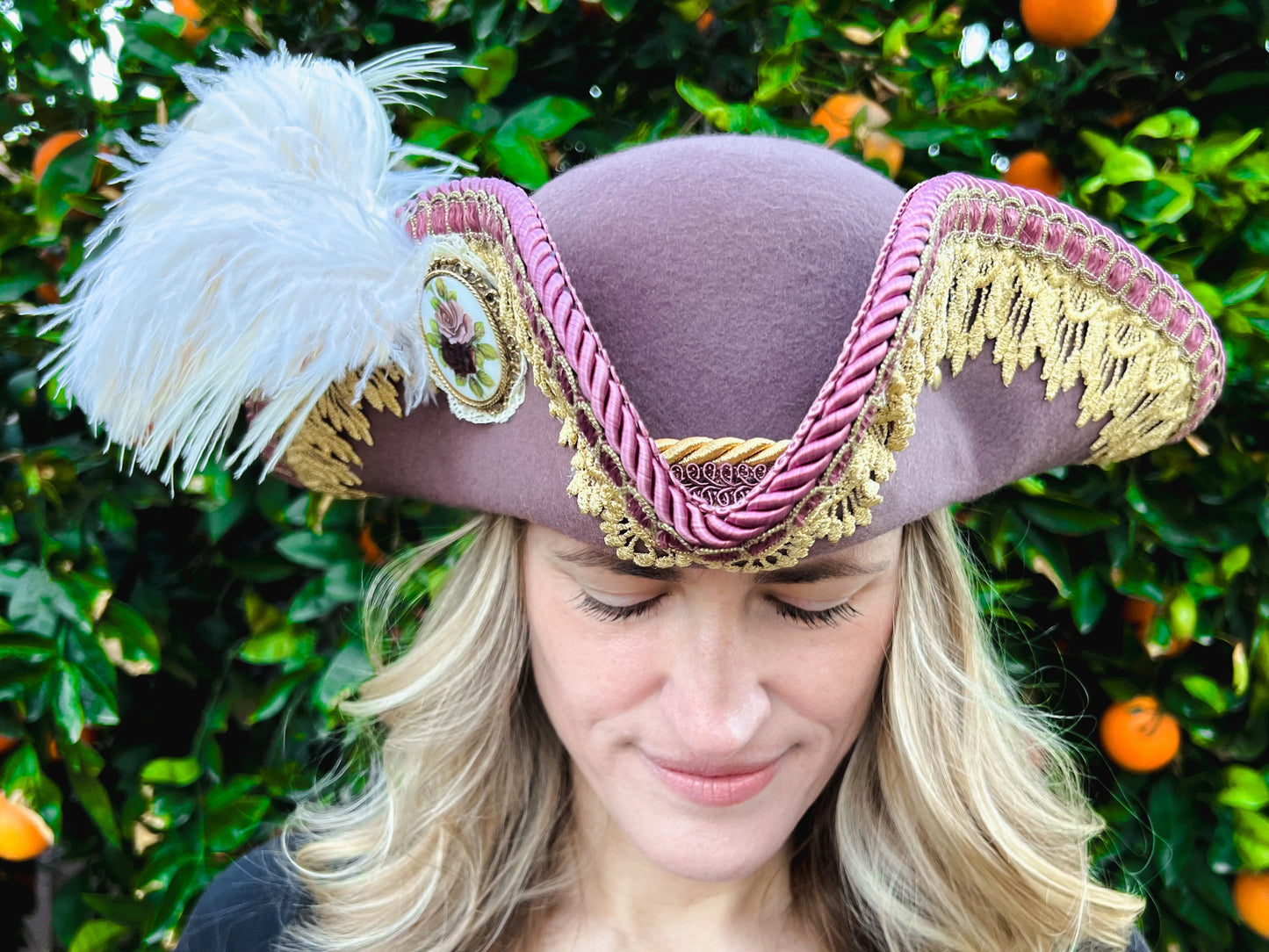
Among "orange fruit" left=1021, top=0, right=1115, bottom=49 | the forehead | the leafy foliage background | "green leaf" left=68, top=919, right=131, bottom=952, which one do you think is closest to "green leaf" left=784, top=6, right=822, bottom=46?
the leafy foliage background

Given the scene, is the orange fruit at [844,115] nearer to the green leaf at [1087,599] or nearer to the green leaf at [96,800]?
the green leaf at [1087,599]

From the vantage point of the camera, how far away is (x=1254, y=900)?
1463 millimetres

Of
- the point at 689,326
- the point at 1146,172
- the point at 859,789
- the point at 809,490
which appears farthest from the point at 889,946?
the point at 1146,172

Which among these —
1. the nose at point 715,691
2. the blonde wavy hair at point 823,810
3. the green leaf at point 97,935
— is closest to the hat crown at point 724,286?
the nose at point 715,691

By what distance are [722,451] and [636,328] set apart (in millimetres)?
146

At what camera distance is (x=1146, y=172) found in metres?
1.36

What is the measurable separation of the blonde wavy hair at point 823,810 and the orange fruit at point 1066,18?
2.44 feet

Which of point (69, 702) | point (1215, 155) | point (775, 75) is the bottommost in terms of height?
point (69, 702)

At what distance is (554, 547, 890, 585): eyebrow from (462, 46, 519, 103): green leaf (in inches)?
30.1

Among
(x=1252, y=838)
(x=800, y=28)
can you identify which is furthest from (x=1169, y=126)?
(x=1252, y=838)

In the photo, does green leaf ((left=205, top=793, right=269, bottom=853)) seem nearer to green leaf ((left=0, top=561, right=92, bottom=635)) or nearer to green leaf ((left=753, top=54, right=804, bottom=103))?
green leaf ((left=0, top=561, right=92, bottom=635))

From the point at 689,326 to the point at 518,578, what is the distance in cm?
48

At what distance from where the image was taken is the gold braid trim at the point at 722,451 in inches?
33.4

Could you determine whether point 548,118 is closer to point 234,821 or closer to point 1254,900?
point 234,821
